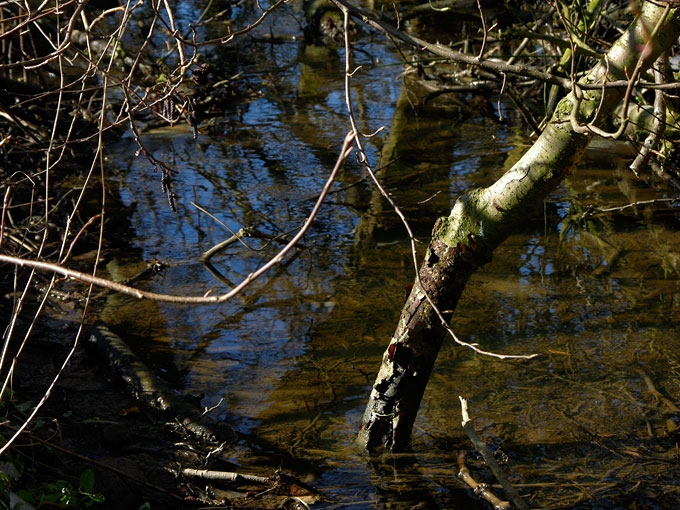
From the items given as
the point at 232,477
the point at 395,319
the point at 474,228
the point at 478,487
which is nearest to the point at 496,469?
the point at 478,487

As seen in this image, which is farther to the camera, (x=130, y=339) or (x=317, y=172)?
(x=317, y=172)

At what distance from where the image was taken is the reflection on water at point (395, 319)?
156 inches

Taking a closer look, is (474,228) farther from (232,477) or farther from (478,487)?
(232,477)

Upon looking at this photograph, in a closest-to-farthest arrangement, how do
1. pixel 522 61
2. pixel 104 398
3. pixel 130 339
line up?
pixel 104 398, pixel 130 339, pixel 522 61

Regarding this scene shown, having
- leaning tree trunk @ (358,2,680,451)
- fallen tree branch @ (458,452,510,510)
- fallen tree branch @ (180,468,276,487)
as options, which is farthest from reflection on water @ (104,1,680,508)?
leaning tree trunk @ (358,2,680,451)

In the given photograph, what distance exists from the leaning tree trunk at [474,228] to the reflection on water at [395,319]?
0.39 m

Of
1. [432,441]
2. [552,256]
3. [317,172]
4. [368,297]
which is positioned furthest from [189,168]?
[432,441]

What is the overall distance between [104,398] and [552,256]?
3.41m

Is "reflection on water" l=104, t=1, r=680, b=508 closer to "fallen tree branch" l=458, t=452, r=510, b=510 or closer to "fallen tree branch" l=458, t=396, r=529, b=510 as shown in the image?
"fallen tree branch" l=458, t=452, r=510, b=510

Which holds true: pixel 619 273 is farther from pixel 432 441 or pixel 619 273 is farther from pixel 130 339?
pixel 130 339

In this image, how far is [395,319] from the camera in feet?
17.5

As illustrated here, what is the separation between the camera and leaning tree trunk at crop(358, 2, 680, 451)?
3.04 metres

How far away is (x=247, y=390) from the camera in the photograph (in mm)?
4641

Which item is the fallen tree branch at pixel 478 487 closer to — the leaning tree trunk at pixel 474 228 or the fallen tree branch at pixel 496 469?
the fallen tree branch at pixel 496 469
